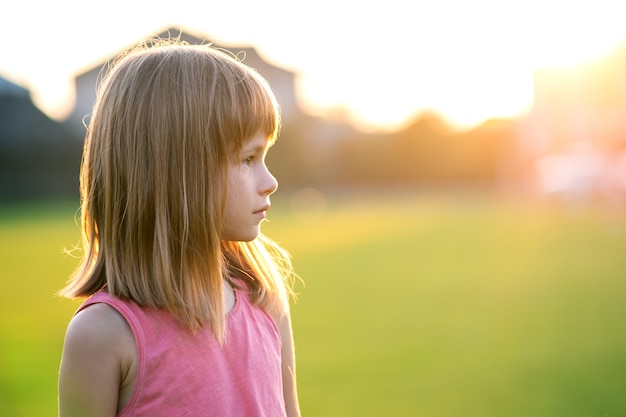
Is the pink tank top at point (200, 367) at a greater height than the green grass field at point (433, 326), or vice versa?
the pink tank top at point (200, 367)

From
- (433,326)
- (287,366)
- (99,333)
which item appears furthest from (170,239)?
(433,326)

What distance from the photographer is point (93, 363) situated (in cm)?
132

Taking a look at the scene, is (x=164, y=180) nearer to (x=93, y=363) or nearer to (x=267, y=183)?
(x=267, y=183)

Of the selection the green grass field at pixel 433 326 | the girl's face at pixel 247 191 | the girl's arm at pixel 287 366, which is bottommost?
the green grass field at pixel 433 326

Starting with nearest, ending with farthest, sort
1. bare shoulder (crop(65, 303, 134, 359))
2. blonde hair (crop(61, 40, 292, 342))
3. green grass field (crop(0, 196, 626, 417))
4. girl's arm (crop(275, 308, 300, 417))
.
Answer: bare shoulder (crop(65, 303, 134, 359))
blonde hair (crop(61, 40, 292, 342))
girl's arm (crop(275, 308, 300, 417))
green grass field (crop(0, 196, 626, 417))

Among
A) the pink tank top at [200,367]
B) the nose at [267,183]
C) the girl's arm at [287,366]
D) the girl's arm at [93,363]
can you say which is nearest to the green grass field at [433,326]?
the girl's arm at [287,366]

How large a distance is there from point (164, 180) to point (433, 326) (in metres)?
5.40

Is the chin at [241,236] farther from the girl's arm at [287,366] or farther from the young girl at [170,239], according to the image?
the girl's arm at [287,366]

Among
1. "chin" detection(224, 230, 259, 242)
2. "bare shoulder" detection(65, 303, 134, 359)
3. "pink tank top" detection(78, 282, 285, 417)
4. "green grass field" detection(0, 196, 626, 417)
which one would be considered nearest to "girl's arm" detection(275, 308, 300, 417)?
"pink tank top" detection(78, 282, 285, 417)

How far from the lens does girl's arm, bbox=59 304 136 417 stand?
1324 mm

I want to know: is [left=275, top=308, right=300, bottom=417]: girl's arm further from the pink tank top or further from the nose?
the nose

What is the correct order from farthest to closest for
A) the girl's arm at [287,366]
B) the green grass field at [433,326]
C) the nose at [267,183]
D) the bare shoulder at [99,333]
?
the green grass field at [433,326] → the girl's arm at [287,366] → the nose at [267,183] → the bare shoulder at [99,333]

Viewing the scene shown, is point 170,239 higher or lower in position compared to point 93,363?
higher

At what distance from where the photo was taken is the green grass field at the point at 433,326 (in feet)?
14.7
